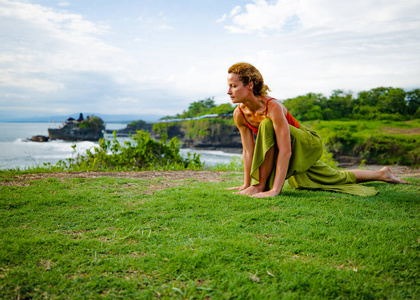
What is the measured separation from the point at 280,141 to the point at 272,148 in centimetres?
19

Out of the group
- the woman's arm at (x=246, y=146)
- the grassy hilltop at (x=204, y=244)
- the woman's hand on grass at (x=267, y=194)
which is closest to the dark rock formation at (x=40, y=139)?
the grassy hilltop at (x=204, y=244)

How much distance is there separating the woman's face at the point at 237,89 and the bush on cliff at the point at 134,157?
392 cm

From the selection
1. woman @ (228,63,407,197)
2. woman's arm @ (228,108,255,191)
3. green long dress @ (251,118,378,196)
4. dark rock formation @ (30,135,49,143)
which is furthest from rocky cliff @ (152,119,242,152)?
green long dress @ (251,118,378,196)

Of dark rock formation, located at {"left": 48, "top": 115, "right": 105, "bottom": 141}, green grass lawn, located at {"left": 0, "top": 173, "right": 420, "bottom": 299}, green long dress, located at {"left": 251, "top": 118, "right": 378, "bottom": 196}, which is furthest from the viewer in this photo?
dark rock formation, located at {"left": 48, "top": 115, "right": 105, "bottom": 141}

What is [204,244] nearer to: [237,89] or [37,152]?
[237,89]

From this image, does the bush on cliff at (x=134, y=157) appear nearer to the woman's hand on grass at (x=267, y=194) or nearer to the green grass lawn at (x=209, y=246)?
the green grass lawn at (x=209, y=246)

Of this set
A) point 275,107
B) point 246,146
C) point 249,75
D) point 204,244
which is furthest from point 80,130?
point 204,244

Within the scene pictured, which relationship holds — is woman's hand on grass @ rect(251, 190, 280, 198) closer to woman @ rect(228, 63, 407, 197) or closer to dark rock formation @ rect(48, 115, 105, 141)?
woman @ rect(228, 63, 407, 197)

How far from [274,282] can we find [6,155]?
12.8m

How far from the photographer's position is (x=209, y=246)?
2248mm

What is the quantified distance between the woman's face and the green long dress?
1.46ft

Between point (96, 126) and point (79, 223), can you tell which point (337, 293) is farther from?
point (96, 126)

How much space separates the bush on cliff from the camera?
7.41m

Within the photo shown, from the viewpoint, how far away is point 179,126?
2848cm
